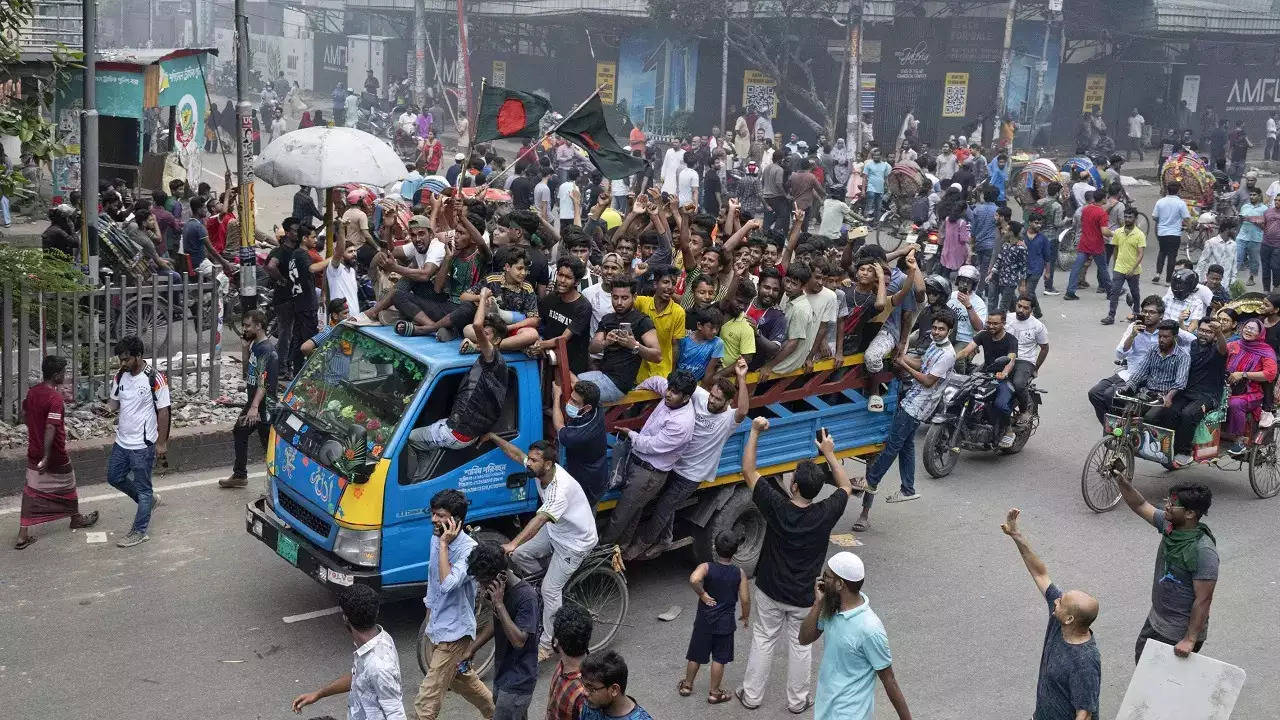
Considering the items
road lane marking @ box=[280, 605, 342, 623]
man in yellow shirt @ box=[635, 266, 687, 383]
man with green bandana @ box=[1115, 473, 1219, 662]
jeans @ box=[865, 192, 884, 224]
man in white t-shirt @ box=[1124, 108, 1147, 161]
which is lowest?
road lane marking @ box=[280, 605, 342, 623]

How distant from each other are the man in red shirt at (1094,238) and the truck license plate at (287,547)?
13.5 metres

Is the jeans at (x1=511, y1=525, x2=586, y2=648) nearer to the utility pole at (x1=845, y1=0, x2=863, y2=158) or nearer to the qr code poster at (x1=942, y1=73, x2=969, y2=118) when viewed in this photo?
the utility pole at (x1=845, y1=0, x2=863, y2=158)

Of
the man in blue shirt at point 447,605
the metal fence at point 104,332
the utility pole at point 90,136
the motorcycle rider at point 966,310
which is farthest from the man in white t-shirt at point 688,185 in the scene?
the man in blue shirt at point 447,605

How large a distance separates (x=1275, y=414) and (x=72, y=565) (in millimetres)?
9856

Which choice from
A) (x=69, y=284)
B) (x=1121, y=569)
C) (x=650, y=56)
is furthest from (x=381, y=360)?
(x=650, y=56)

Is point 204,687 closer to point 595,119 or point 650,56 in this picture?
point 595,119

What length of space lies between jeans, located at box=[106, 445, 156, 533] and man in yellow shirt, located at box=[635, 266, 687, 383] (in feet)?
11.8

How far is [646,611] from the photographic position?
28.8ft

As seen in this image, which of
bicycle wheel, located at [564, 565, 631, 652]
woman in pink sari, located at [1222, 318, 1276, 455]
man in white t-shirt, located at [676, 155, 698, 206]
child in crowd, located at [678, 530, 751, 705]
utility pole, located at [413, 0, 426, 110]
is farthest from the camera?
utility pole, located at [413, 0, 426, 110]

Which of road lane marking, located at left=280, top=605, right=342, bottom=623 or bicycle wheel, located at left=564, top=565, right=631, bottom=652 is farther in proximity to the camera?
road lane marking, located at left=280, top=605, right=342, bottom=623

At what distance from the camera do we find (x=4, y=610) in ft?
27.1

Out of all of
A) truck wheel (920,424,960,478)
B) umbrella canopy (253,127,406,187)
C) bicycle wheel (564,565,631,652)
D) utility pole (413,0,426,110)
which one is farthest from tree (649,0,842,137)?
bicycle wheel (564,565,631,652)

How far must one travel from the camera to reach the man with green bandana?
682 cm

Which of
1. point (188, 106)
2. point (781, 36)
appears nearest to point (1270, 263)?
point (188, 106)
